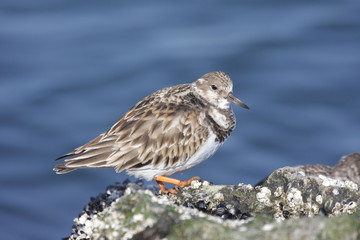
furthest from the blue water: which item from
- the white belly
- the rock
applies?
the rock

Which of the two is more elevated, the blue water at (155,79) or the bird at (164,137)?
the blue water at (155,79)

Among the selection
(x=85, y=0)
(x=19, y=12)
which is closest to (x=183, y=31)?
(x=85, y=0)

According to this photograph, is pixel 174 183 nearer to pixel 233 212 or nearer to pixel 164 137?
pixel 164 137

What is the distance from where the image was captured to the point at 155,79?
10578 millimetres

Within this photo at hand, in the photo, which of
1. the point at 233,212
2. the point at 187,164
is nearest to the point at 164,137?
the point at 187,164

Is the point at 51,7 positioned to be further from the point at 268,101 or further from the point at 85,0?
the point at 268,101

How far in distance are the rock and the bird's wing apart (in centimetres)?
48

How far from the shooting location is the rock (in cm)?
342

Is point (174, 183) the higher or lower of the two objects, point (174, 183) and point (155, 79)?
the lower

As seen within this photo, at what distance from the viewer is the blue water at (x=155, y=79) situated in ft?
30.5

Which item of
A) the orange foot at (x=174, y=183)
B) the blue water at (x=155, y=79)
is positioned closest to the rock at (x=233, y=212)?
the orange foot at (x=174, y=183)

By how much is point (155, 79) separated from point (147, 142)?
15.7 feet

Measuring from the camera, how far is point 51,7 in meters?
12.0

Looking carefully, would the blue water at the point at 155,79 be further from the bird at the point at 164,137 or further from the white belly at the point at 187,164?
the bird at the point at 164,137
